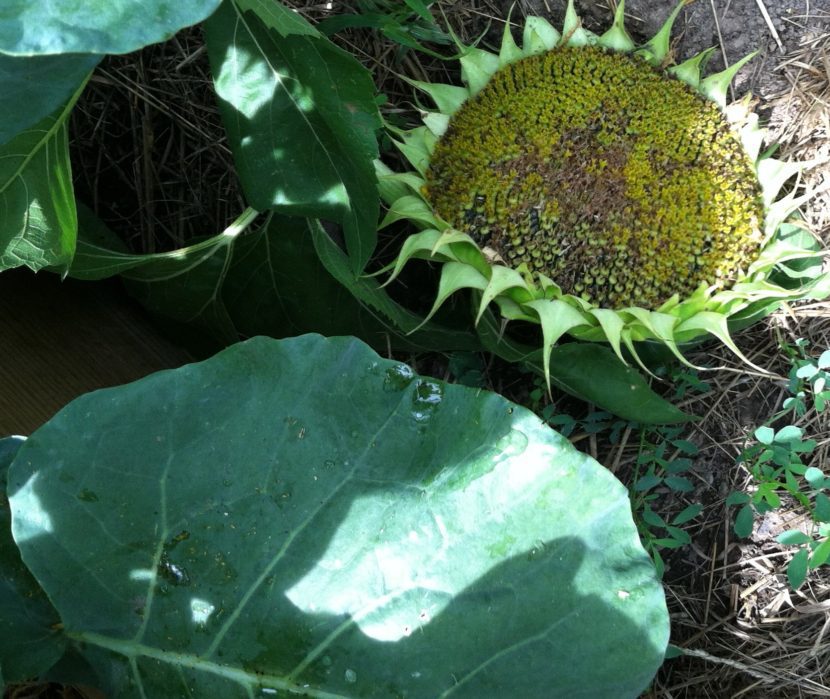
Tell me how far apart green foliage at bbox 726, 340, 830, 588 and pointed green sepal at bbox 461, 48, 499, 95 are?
2.03 ft

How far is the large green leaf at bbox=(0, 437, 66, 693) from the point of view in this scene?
3.13 feet

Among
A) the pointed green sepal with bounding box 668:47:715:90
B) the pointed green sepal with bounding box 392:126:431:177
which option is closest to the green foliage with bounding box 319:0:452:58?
the pointed green sepal with bounding box 392:126:431:177

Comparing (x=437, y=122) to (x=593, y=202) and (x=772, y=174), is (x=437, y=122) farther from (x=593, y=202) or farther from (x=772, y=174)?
(x=772, y=174)

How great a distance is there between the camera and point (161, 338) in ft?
4.72

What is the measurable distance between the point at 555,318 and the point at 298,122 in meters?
0.41

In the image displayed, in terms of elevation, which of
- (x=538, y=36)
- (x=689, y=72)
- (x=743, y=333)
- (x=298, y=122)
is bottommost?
(x=743, y=333)

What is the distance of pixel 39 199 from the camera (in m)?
1.06

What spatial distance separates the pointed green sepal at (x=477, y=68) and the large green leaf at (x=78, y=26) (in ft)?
2.19

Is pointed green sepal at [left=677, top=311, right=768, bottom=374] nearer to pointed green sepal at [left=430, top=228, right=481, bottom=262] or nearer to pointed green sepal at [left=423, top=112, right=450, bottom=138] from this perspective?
pointed green sepal at [left=430, top=228, right=481, bottom=262]

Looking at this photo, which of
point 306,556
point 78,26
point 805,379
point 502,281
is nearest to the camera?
point 78,26

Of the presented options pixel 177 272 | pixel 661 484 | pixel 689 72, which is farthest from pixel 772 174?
pixel 177 272

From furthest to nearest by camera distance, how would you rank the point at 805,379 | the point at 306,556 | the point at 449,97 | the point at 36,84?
the point at 805,379
the point at 449,97
the point at 306,556
the point at 36,84

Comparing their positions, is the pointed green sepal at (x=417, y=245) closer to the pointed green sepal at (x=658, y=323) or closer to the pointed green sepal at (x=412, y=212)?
the pointed green sepal at (x=412, y=212)

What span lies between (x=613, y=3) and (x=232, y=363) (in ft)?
2.96
